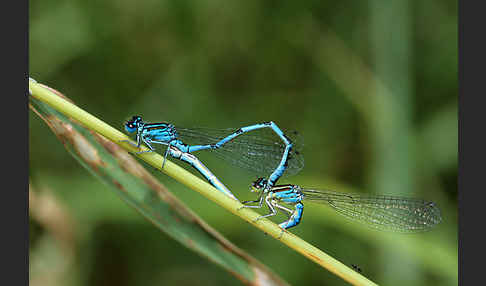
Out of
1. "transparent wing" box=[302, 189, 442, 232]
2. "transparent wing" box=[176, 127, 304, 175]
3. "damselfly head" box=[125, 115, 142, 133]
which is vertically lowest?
"transparent wing" box=[302, 189, 442, 232]

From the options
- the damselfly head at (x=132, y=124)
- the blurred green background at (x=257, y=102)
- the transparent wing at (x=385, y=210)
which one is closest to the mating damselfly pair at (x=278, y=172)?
the transparent wing at (x=385, y=210)

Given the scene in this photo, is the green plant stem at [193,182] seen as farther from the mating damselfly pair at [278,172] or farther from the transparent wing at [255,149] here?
the transparent wing at [255,149]

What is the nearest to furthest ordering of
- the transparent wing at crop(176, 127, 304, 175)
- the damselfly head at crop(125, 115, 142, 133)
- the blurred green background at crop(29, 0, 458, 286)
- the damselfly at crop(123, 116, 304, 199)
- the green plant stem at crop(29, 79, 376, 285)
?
the green plant stem at crop(29, 79, 376, 285) < the damselfly head at crop(125, 115, 142, 133) < the damselfly at crop(123, 116, 304, 199) < the transparent wing at crop(176, 127, 304, 175) < the blurred green background at crop(29, 0, 458, 286)

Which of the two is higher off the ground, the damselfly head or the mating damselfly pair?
the damselfly head

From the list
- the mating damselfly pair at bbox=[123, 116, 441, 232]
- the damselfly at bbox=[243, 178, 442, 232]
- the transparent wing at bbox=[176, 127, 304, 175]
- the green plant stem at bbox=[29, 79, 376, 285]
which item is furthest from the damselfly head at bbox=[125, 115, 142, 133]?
the damselfly at bbox=[243, 178, 442, 232]

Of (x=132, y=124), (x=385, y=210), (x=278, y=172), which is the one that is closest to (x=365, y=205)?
(x=385, y=210)

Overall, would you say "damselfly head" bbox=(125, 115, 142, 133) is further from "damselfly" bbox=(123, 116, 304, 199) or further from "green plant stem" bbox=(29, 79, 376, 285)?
"green plant stem" bbox=(29, 79, 376, 285)

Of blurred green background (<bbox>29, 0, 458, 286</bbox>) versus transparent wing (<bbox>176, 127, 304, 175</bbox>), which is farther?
blurred green background (<bbox>29, 0, 458, 286</bbox>)
